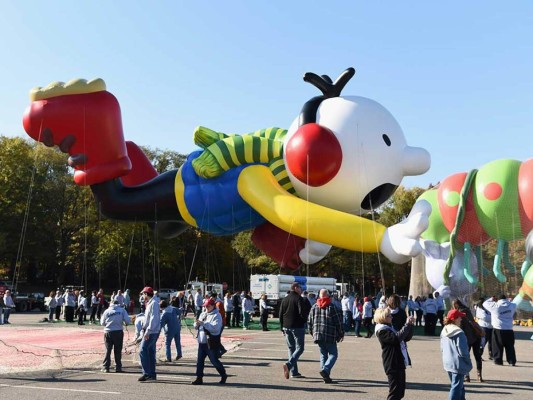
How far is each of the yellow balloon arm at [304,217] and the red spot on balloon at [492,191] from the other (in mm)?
5457

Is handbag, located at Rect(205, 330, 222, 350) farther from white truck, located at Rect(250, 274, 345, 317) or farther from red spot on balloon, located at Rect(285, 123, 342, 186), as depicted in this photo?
white truck, located at Rect(250, 274, 345, 317)

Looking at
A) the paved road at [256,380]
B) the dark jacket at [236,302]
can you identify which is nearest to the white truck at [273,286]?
the dark jacket at [236,302]

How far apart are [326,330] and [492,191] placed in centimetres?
870

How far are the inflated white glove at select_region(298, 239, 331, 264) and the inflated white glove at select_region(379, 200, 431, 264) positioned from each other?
308 centimetres

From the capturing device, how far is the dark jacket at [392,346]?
675 cm

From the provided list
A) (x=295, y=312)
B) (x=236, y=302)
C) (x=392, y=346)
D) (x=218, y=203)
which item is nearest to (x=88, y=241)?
(x=236, y=302)

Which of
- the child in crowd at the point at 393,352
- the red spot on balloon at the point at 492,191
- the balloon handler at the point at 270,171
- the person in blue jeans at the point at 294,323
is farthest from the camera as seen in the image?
the red spot on balloon at the point at 492,191

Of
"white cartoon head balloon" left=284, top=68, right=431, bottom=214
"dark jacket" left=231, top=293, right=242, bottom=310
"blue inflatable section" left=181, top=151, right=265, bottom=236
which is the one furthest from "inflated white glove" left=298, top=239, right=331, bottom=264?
"dark jacket" left=231, top=293, right=242, bottom=310

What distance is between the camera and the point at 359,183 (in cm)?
1334

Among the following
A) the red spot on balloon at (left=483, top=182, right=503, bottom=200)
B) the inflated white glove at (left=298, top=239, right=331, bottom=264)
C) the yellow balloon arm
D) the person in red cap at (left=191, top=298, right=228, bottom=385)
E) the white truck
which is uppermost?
the red spot on balloon at (left=483, top=182, right=503, bottom=200)

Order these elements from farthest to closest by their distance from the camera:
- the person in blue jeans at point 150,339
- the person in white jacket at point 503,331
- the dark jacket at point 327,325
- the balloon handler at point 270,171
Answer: the balloon handler at point 270,171, the person in white jacket at point 503,331, the person in blue jeans at point 150,339, the dark jacket at point 327,325

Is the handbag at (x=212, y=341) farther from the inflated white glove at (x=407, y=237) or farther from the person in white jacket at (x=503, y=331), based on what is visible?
the person in white jacket at (x=503, y=331)

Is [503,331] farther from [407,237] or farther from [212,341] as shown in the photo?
[212,341]

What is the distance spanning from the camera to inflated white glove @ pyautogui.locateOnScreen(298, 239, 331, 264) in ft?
47.6
